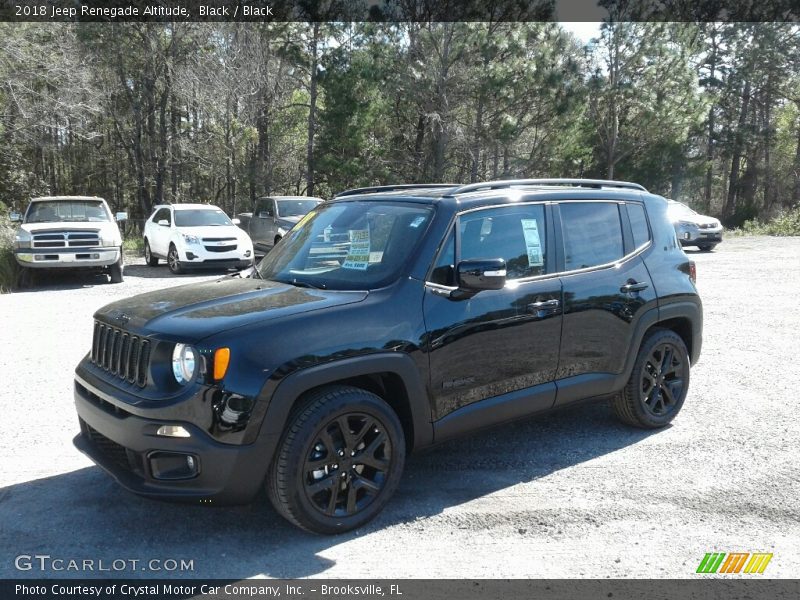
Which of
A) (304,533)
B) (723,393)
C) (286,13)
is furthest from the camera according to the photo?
(286,13)

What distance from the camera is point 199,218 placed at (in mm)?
16844

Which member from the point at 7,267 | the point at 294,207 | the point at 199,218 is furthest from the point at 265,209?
the point at 7,267

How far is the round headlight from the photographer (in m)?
3.38

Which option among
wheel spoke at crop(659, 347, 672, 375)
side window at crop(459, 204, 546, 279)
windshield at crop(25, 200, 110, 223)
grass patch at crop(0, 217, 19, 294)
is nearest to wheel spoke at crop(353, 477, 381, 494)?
side window at crop(459, 204, 546, 279)

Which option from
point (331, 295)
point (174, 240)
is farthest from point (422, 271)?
point (174, 240)

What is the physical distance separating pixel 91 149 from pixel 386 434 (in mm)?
38113

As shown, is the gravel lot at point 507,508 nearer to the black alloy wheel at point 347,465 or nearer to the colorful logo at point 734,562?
the colorful logo at point 734,562

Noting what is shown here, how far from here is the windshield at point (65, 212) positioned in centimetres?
1400

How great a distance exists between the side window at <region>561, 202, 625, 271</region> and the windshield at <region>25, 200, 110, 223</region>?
474 inches

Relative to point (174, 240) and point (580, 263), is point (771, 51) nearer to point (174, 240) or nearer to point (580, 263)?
point (174, 240)

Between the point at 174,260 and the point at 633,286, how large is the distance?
13283 millimetres

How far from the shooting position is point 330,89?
28859mm

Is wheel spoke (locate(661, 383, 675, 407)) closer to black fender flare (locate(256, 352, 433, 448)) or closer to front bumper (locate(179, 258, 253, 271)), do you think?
black fender flare (locate(256, 352, 433, 448))
